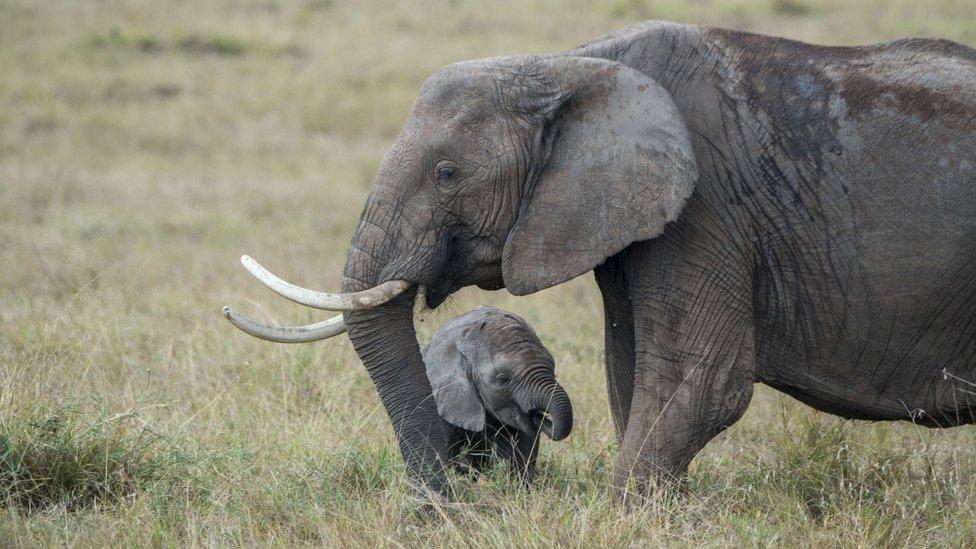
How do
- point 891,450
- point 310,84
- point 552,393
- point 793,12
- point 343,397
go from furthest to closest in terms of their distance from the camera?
1. point 793,12
2. point 310,84
3. point 343,397
4. point 891,450
5. point 552,393

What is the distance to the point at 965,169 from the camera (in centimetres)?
433

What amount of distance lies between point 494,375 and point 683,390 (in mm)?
944

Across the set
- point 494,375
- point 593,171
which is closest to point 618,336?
point 494,375

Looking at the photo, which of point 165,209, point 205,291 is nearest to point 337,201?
point 165,209

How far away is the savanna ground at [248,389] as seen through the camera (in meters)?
4.45

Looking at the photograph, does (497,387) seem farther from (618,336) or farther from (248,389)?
(248,389)

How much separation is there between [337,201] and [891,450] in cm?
761

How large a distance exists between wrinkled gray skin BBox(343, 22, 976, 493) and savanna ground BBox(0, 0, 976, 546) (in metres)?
0.40

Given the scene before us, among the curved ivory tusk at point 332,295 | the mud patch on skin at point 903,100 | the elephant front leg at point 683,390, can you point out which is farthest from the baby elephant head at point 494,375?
the mud patch on skin at point 903,100

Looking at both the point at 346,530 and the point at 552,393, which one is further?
the point at 552,393

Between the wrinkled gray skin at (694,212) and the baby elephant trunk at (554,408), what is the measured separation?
1.21 ft

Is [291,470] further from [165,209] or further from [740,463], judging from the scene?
[165,209]

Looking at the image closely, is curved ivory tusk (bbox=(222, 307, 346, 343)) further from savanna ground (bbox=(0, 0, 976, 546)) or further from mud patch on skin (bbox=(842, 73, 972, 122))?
mud patch on skin (bbox=(842, 73, 972, 122))

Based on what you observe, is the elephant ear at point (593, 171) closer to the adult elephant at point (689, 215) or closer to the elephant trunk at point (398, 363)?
the adult elephant at point (689, 215)
